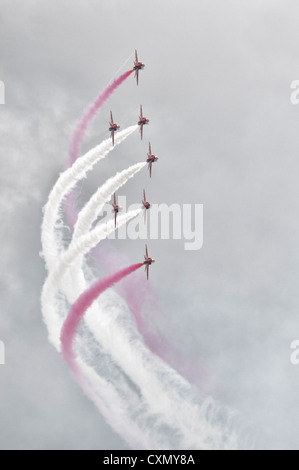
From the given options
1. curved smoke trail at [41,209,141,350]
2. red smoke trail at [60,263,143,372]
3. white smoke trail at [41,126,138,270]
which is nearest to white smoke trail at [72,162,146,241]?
curved smoke trail at [41,209,141,350]

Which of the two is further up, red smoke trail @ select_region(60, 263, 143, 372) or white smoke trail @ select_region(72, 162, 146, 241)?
white smoke trail @ select_region(72, 162, 146, 241)

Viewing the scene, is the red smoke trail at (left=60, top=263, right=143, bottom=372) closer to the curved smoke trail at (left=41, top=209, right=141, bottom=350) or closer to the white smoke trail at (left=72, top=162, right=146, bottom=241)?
the curved smoke trail at (left=41, top=209, right=141, bottom=350)

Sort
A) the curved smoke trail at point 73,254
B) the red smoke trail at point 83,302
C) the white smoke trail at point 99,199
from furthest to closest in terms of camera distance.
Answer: the white smoke trail at point 99,199 → the curved smoke trail at point 73,254 → the red smoke trail at point 83,302

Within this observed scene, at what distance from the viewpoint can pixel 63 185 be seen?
7175 cm

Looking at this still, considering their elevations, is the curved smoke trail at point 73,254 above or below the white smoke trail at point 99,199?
below

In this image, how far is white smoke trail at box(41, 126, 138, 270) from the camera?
2825 inches

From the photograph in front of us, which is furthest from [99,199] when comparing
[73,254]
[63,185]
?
[73,254]

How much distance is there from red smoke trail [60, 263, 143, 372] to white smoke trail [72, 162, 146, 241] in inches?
238

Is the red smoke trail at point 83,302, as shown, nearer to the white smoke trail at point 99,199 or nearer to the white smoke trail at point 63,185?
the white smoke trail at point 99,199

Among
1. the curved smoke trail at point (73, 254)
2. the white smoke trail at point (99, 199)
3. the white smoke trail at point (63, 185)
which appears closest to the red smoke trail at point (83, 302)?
the curved smoke trail at point (73, 254)

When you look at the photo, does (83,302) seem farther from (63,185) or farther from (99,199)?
(63,185)

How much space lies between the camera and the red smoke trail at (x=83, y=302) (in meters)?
67.5

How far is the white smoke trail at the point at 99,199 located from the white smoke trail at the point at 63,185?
121 inches

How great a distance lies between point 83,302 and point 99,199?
11.6m
